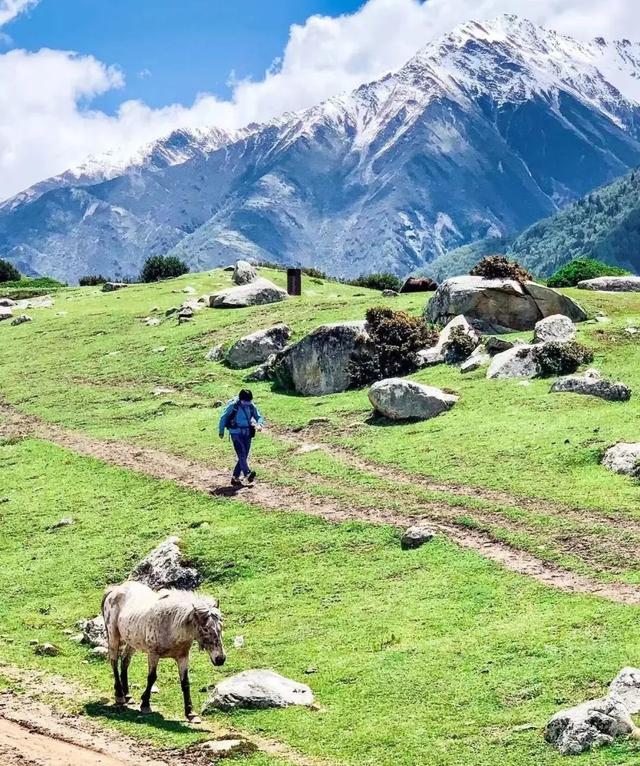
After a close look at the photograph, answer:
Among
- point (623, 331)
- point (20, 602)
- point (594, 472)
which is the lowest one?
point (20, 602)

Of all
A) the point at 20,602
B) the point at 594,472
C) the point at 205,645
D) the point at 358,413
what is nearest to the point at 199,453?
the point at 358,413

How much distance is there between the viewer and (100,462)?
1435 inches

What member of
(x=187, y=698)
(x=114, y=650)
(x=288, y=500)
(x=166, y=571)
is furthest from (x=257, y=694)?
(x=288, y=500)

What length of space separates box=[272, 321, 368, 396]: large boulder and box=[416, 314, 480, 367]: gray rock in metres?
2.85

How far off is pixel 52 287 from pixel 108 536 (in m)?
73.4

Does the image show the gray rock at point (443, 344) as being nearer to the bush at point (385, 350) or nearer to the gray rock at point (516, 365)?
the bush at point (385, 350)

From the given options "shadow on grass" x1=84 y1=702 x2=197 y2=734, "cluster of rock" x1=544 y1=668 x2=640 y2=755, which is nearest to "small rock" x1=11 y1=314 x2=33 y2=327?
"shadow on grass" x1=84 y1=702 x2=197 y2=734

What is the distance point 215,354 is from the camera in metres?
53.2

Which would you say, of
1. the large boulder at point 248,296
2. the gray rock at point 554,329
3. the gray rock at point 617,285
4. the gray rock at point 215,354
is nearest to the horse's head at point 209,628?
the gray rock at point 554,329

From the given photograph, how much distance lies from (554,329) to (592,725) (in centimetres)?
3121

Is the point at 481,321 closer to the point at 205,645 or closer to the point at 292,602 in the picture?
the point at 292,602

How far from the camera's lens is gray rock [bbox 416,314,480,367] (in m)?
45.5

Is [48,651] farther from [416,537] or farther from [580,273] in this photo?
[580,273]

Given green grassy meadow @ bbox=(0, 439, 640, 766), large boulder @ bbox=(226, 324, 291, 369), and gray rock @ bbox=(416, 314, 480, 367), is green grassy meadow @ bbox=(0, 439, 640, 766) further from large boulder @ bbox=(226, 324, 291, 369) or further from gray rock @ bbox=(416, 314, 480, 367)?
large boulder @ bbox=(226, 324, 291, 369)
